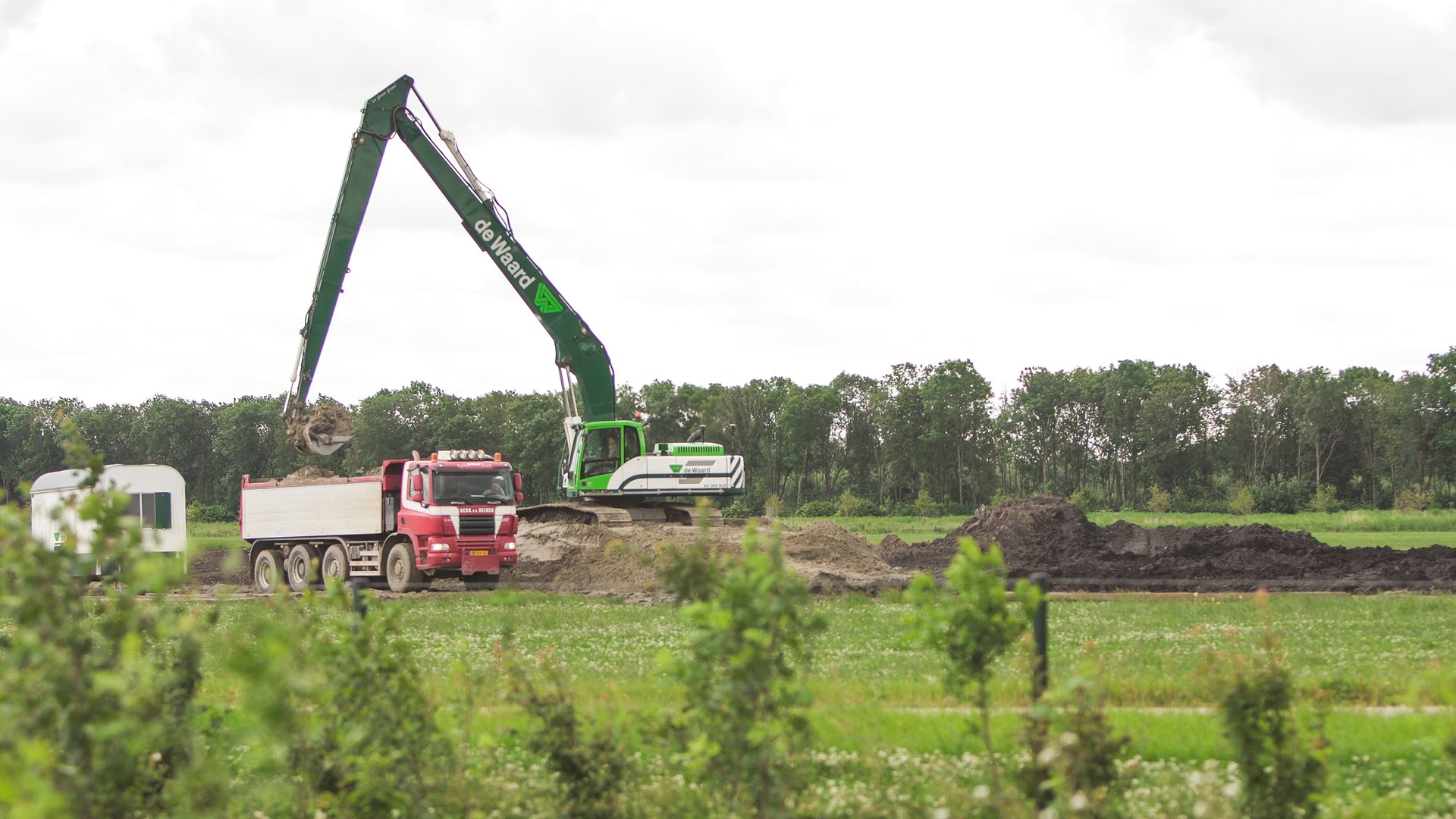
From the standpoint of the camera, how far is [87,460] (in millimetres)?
6500

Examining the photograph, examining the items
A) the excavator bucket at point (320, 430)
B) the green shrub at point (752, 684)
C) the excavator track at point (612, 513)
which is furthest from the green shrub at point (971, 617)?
the excavator track at point (612, 513)

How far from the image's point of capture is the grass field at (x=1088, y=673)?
782cm

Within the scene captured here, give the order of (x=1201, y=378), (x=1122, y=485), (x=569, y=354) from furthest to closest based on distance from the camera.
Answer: (x=1201, y=378), (x=1122, y=485), (x=569, y=354)

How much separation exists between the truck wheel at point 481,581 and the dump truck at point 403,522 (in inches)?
1.0

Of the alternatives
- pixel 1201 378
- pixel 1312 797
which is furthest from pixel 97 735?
pixel 1201 378

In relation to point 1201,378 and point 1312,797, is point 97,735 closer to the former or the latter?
point 1312,797

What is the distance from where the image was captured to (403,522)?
98.8 ft

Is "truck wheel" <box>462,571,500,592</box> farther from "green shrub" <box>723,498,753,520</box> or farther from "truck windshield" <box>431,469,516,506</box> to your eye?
"green shrub" <box>723,498,753,520</box>

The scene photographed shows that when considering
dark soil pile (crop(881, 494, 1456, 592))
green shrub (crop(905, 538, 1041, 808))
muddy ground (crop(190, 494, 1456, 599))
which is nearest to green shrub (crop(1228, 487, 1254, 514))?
dark soil pile (crop(881, 494, 1456, 592))

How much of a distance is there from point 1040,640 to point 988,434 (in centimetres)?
9657

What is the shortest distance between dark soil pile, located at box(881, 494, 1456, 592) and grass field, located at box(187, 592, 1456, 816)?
10.2 feet

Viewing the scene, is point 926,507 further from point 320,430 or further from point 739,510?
point 320,430

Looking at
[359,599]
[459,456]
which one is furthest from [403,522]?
[359,599]

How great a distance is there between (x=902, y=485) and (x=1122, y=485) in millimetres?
17674
